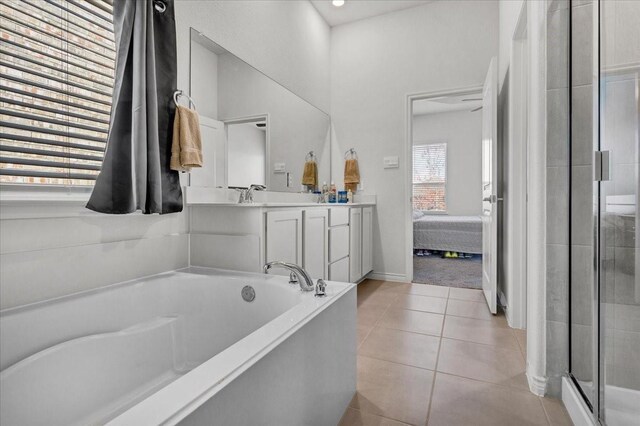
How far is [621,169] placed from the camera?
1091 mm

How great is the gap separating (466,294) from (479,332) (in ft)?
3.04

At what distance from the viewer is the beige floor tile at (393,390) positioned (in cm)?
142

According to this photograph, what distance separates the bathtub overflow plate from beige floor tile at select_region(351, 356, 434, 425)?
2.11 ft

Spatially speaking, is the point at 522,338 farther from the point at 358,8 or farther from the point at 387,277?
the point at 358,8

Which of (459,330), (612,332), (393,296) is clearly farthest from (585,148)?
(393,296)

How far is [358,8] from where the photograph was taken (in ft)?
11.8

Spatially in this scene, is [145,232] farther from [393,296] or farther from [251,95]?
[393,296]

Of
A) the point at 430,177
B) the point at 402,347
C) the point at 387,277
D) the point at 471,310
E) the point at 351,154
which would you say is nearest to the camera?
the point at 402,347

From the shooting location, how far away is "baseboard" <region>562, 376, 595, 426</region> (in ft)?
4.04

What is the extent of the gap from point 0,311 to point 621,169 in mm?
2138

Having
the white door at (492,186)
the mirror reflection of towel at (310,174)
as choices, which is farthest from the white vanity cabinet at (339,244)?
the white door at (492,186)

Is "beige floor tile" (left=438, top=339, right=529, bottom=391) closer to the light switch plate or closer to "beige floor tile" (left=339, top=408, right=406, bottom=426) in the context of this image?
"beige floor tile" (left=339, top=408, right=406, bottom=426)

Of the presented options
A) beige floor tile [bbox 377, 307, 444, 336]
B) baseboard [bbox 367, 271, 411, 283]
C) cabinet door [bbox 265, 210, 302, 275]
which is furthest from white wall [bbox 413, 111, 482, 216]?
cabinet door [bbox 265, 210, 302, 275]

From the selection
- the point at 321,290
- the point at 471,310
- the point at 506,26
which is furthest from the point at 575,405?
the point at 506,26
